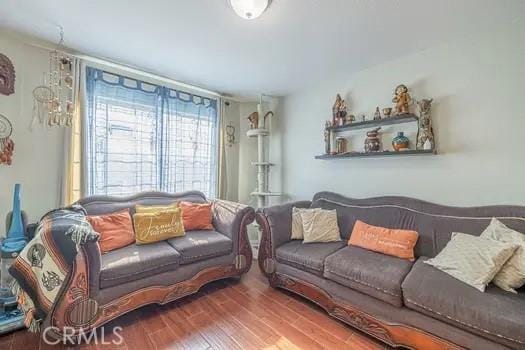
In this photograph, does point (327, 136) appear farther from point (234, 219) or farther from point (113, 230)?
point (113, 230)

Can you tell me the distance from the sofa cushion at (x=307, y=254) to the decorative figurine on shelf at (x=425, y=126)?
1.23m

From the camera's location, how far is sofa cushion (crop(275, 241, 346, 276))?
207cm

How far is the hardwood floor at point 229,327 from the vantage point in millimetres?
1637

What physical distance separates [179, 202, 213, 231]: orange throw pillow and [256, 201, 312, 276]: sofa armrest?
2.09 ft

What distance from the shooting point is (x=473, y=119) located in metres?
2.10

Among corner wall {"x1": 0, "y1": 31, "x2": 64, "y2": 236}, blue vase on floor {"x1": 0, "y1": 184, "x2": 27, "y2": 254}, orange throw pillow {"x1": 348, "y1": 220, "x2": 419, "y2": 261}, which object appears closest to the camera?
blue vase on floor {"x1": 0, "y1": 184, "x2": 27, "y2": 254}

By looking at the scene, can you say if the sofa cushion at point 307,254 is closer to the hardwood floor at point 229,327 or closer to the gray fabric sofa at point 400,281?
the gray fabric sofa at point 400,281

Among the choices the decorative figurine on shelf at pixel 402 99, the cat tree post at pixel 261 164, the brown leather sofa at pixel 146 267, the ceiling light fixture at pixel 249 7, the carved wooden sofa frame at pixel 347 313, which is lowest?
the carved wooden sofa frame at pixel 347 313

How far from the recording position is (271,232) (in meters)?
2.43

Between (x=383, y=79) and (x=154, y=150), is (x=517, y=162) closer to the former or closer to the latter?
(x=383, y=79)

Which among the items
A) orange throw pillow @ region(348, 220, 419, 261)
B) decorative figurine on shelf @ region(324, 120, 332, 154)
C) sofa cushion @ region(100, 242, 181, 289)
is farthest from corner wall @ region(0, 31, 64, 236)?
orange throw pillow @ region(348, 220, 419, 261)

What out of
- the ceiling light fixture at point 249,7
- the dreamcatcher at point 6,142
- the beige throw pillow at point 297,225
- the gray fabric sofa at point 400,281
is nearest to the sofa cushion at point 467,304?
the gray fabric sofa at point 400,281

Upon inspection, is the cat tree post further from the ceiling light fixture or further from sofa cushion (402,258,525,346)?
sofa cushion (402,258,525,346)

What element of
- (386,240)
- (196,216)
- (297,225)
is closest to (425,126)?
(386,240)
